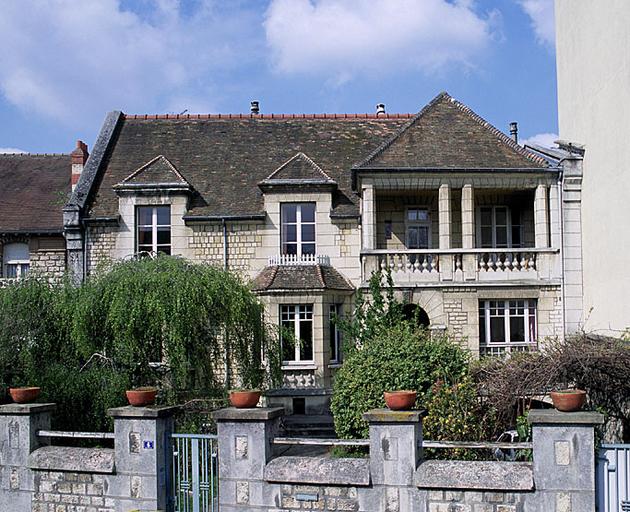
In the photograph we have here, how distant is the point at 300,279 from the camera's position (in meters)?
20.0

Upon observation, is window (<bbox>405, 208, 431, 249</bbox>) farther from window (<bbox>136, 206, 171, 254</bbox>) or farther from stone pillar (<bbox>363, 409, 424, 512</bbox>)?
stone pillar (<bbox>363, 409, 424, 512</bbox>)

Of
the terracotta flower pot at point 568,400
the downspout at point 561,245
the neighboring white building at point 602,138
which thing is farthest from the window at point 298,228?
the terracotta flower pot at point 568,400

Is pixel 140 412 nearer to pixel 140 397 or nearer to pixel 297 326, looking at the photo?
pixel 140 397

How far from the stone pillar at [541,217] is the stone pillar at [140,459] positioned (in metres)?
13.4

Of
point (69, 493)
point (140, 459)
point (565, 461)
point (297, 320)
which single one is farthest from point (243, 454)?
point (297, 320)

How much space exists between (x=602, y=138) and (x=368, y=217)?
6187 millimetres

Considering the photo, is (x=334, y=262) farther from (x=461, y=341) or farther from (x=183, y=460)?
(x=183, y=460)

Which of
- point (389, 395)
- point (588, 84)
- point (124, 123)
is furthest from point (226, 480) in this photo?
point (124, 123)

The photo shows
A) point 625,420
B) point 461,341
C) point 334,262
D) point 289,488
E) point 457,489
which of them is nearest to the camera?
point 457,489

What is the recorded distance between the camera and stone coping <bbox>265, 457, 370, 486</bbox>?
8922mm

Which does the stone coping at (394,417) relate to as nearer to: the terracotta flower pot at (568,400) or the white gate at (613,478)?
the terracotta flower pot at (568,400)

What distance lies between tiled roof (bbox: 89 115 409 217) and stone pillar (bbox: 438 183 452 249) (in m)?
2.39

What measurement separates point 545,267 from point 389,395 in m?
12.4

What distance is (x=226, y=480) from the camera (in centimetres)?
941
